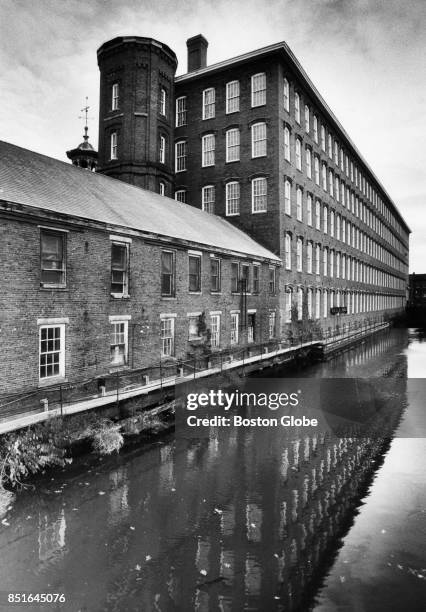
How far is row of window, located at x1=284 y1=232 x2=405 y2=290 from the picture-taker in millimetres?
30672

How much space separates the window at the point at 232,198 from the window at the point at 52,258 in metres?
19.4

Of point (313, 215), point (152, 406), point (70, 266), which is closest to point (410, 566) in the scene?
point (152, 406)

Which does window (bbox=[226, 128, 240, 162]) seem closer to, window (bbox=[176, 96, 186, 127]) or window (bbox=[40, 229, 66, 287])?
window (bbox=[176, 96, 186, 127])

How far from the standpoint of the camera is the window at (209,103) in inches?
1260

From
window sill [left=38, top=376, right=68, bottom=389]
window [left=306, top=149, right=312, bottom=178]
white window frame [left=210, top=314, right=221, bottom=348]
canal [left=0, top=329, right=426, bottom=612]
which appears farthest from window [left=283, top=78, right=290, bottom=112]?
window sill [left=38, top=376, right=68, bottom=389]

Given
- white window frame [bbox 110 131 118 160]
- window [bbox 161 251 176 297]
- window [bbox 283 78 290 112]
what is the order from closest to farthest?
window [bbox 161 251 176 297]
window [bbox 283 78 290 112]
white window frame [bbox 110 131 118 160]

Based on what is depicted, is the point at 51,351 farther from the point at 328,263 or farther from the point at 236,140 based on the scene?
the point at 328,263

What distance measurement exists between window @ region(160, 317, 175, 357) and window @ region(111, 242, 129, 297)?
2626mm

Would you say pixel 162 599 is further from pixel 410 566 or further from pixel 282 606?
pixel 410 566

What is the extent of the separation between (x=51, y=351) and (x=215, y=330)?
10.0 metres

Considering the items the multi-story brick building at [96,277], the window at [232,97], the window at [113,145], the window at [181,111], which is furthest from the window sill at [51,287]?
the window at [181,111]

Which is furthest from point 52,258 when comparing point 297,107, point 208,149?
point 297,107

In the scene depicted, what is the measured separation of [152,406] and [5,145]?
1120cm

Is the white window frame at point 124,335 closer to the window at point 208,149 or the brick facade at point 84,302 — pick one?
the brick facade at point 84,302
